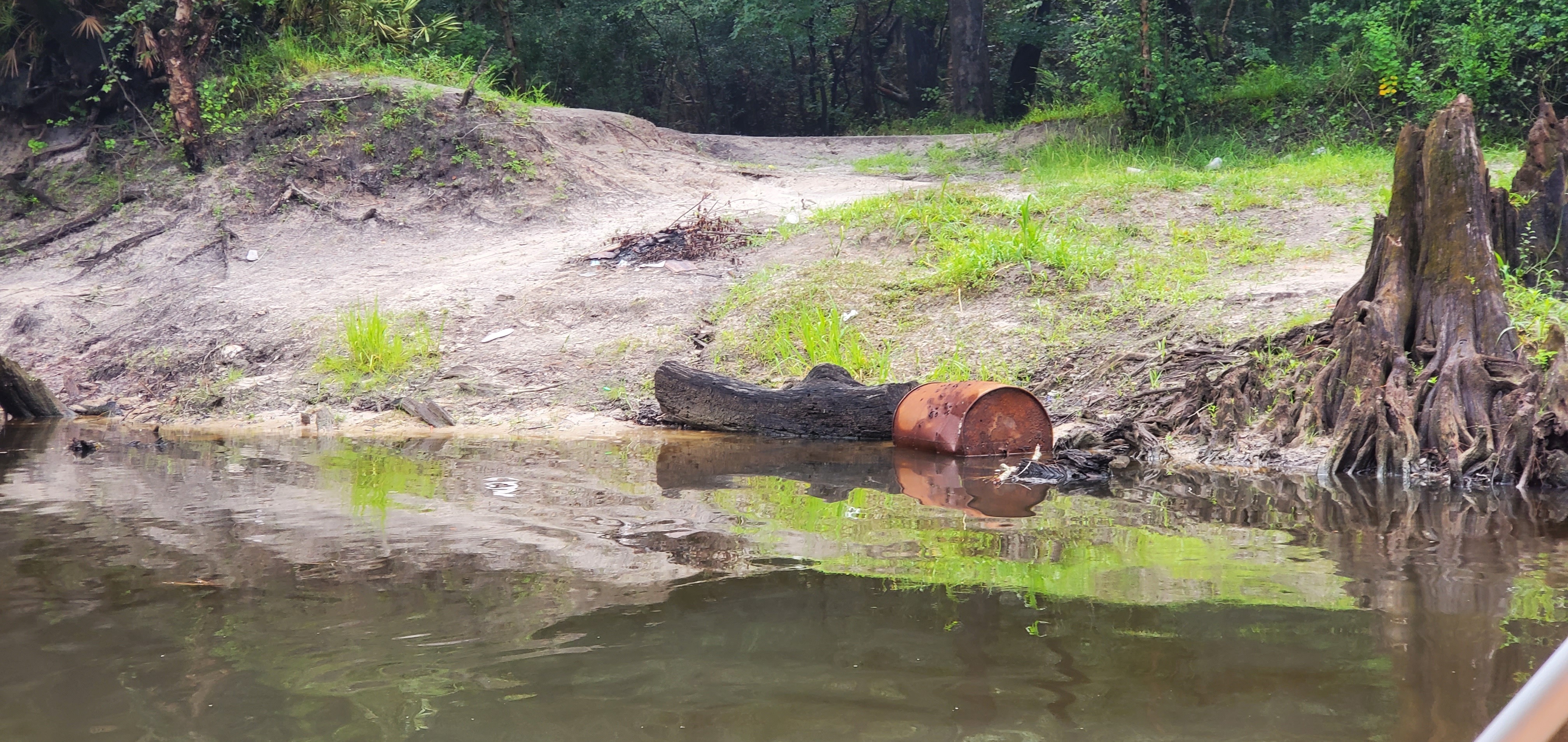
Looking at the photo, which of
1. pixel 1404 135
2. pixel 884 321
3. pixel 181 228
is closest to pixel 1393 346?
pixel 1404 135

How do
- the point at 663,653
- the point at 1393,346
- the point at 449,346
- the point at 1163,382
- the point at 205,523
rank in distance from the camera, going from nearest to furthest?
the point at 663,653, the point at 205,523, the point at 1393,346, the point at 1163,382, the point at 449,346

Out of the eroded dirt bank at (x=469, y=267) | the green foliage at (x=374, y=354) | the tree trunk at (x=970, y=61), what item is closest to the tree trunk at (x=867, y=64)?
the tree trunk at (x=970, y=61)

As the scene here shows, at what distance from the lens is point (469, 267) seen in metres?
10.4

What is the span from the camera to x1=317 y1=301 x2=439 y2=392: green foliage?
845 centimetres

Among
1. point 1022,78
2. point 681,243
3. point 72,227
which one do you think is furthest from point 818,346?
point 1022,78

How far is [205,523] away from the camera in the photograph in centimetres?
411

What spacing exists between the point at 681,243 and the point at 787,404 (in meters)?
3.93

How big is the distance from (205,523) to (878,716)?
10.1 feet

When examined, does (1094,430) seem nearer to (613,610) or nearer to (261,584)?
(613,610)

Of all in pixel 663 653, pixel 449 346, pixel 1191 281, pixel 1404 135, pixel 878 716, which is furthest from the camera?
pixel 449 346

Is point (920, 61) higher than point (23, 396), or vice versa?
point (920, 61)

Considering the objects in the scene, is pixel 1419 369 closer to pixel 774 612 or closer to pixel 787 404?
pixel 787 404

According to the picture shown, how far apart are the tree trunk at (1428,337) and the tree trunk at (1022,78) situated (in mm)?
16428

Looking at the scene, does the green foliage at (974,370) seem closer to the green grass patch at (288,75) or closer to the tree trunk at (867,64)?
the green grass patch at (288,75)
